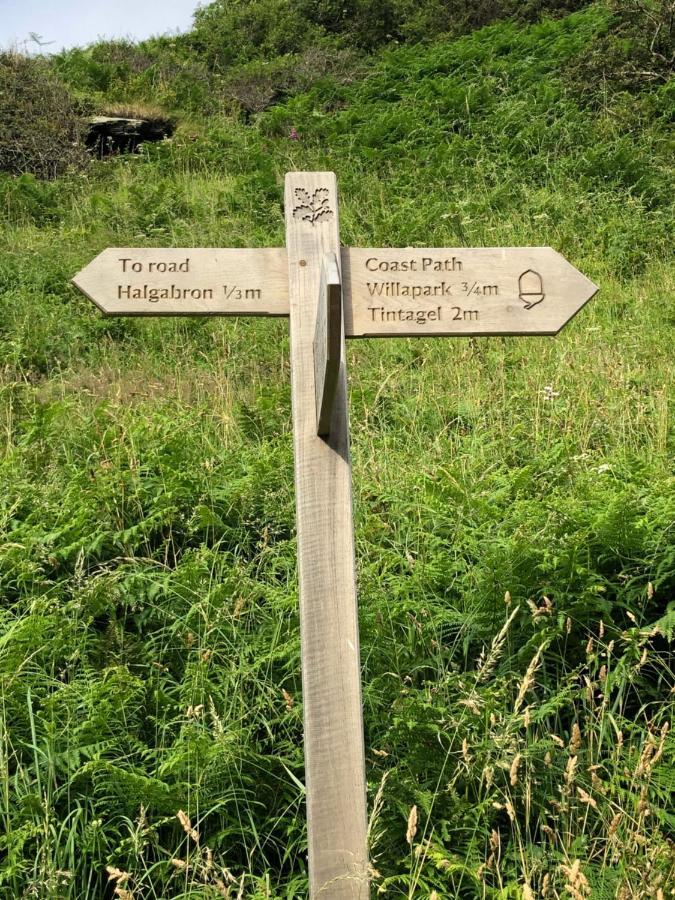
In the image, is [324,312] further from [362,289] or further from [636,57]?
[636,57]

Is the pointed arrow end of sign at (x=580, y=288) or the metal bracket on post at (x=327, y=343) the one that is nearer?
the metal bracket on post at (x=327, y=343)

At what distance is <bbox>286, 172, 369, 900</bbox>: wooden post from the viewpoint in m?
1.96

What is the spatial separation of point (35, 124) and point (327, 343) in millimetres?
11220

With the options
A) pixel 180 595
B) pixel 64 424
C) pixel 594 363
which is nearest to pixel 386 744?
pixel 180 595

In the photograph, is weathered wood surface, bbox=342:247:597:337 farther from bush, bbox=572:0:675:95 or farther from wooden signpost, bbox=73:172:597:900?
bush, bbox=572:0:675:95

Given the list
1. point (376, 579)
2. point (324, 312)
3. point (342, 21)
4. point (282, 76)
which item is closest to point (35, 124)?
point (282, 76)

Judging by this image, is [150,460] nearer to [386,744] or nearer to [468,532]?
[468,532]

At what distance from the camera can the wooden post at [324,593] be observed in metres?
1.96

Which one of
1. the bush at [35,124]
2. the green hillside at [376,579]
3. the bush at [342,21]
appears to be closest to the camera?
the green hillside at [376,579]

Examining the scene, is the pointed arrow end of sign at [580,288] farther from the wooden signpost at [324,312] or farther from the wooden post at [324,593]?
the wooden post at [324,593]

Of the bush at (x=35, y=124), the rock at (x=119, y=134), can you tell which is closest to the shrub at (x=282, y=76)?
the rock at (x=119, y=134)

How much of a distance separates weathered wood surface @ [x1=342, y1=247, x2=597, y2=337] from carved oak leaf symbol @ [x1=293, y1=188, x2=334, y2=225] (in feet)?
0.38

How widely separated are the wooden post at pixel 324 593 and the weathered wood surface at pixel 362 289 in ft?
0.28

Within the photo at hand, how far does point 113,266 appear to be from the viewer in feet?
7.76
